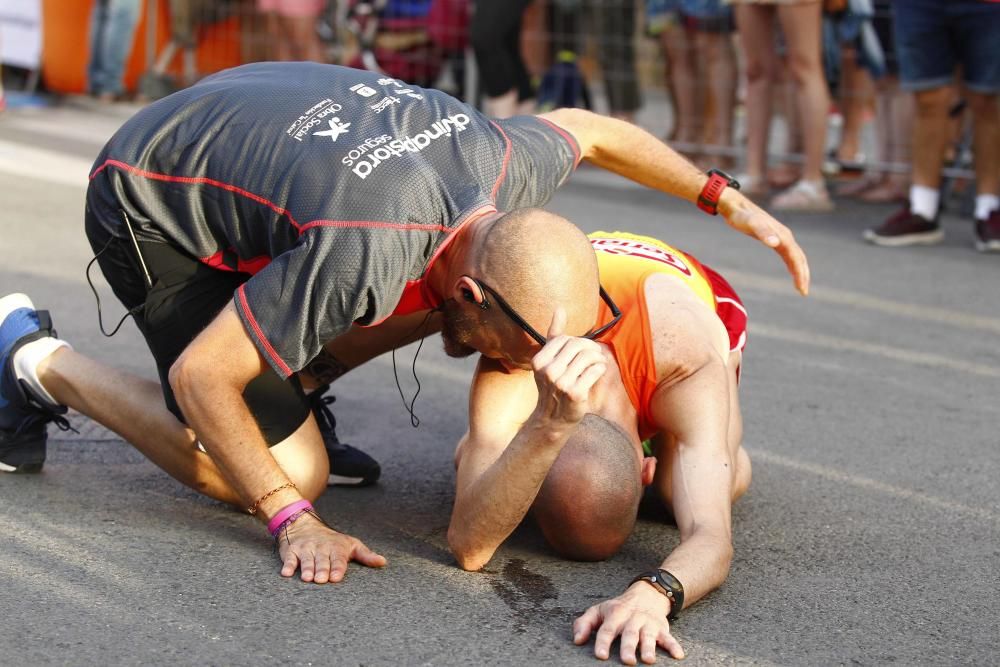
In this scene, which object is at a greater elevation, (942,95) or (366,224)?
(366,224)

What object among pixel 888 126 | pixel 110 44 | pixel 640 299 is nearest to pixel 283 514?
pixel 640 299

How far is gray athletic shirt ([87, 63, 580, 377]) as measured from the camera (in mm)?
2486

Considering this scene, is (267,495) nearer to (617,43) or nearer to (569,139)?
(569,139)

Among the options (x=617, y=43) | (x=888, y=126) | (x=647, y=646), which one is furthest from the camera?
(x=617, y=43)

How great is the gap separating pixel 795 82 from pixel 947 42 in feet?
3.38

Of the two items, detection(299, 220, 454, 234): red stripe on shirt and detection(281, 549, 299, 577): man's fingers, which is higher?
detection(299, 220, 454, 234): red stripe on shirt

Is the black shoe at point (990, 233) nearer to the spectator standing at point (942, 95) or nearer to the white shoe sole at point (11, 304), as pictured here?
the spectator standing at point (942, 95)

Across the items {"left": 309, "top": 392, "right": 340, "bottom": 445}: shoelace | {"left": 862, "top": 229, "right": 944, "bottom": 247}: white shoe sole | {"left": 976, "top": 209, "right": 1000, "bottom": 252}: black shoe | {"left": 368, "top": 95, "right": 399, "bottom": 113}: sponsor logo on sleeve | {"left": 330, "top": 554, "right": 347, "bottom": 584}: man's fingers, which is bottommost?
{"left": 862, "top": 229, "right": 944, "bottom": 247}: white shoe sole

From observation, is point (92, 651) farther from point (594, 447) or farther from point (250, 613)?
point (594, 447)

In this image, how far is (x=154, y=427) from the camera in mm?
3047

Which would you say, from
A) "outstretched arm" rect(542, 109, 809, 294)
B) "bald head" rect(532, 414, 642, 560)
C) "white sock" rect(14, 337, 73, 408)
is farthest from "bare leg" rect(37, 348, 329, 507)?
"outstretched arm" rect(542, 109, 809, 294)

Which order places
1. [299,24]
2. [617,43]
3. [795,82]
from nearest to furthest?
[795,82], [617,43], [299,24]

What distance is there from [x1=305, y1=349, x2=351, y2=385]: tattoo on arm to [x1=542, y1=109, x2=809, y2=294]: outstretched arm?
818mm

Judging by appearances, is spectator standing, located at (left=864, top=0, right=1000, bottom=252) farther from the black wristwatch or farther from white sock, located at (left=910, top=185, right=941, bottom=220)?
the black wristwatch
